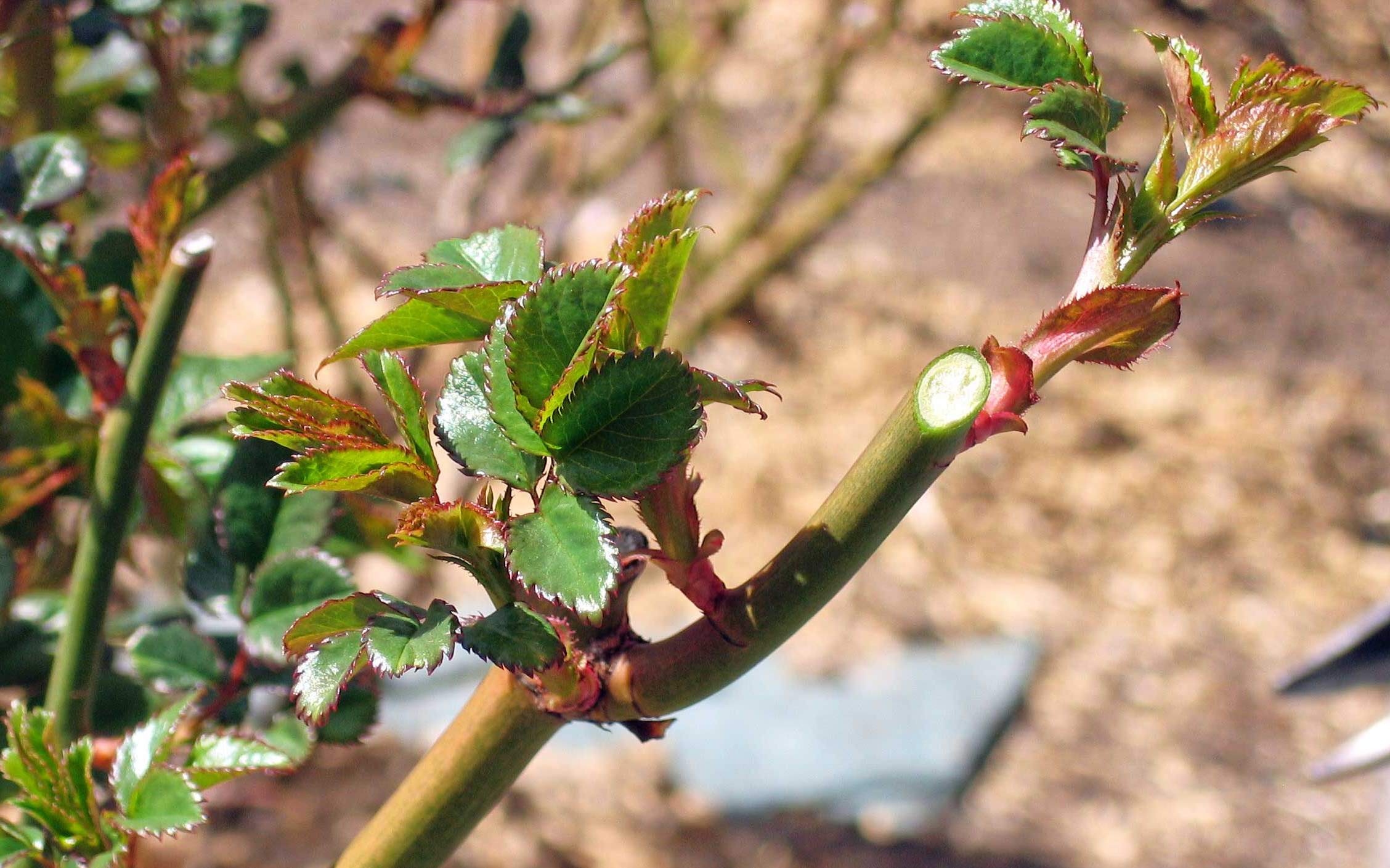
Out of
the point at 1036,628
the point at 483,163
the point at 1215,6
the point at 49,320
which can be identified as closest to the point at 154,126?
the point at 483,163

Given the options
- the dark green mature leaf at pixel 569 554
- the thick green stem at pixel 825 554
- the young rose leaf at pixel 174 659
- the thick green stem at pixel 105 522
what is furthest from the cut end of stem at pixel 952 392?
the young rose leaf at pixel 174 659

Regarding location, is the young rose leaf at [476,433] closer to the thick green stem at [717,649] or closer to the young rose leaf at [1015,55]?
the thick green stem at [717,649]

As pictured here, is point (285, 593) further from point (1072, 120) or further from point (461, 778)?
point (1072, 120)

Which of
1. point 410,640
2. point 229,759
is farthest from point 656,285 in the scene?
point 229,759

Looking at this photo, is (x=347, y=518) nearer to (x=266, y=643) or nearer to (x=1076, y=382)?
(x=266, y=643)

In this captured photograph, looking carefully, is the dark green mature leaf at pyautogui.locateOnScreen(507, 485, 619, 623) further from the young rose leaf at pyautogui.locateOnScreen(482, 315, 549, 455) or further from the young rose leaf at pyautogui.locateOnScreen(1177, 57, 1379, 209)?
the young rose leaf at pyautogui.locateOnScreen(1177, 57, 1379, 209)
